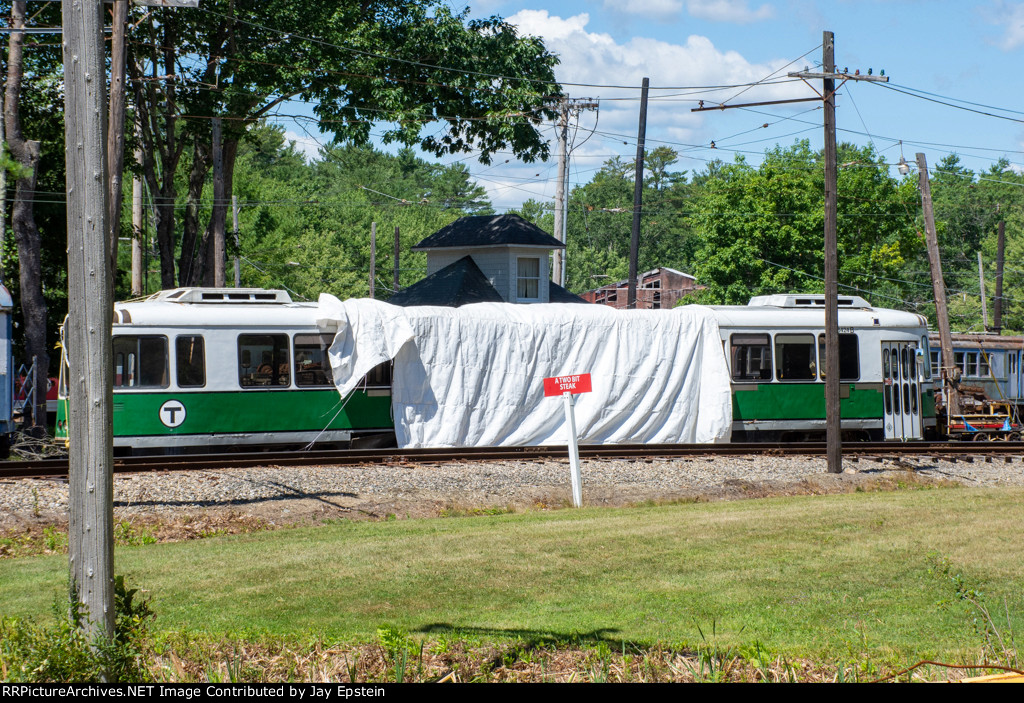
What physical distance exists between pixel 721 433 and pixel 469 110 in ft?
44.1

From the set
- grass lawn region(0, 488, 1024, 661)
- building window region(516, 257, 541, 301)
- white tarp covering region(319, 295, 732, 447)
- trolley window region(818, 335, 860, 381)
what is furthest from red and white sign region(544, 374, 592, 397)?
building window region(516, 257, 541, 301)

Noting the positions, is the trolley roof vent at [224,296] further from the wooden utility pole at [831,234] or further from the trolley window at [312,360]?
the wooden utility pole at [831,234]

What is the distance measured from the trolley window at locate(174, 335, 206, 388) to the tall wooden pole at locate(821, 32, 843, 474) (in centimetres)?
1150

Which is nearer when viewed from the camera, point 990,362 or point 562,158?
point 562,158

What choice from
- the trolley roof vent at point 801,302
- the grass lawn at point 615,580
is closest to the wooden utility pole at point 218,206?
the trolley roof vent at point 801,302

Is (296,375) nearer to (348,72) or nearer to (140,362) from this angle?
(140,362)

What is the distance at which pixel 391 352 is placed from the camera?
745 inches

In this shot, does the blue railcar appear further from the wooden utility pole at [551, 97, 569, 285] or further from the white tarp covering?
the white tarp covering

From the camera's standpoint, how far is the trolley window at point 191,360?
17.8m

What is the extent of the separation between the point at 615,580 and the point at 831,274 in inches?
466

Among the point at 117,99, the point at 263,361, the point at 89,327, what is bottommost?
the point at 89,327

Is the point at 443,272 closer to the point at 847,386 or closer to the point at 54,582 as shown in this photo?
the point at 847,386

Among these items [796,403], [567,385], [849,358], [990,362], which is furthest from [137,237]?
[990,362]

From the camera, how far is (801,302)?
22766 mm
